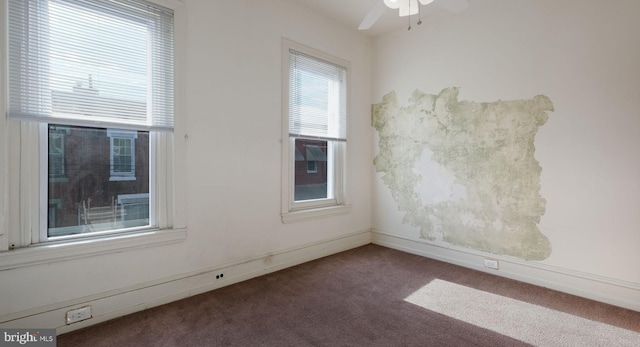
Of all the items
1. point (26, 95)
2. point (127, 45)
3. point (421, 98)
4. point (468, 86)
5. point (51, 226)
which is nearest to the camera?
point (26, 95)

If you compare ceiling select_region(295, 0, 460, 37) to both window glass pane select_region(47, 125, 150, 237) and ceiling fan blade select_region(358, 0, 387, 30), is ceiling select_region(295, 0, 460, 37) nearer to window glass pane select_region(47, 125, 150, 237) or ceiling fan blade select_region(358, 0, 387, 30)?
ceiling fan blade select_region(358, 0, 387, 30)

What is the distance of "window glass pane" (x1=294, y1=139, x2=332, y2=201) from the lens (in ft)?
11.8

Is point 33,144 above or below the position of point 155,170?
above

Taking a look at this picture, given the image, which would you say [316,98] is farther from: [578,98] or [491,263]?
[491,263]

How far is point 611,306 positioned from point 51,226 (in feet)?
14.6

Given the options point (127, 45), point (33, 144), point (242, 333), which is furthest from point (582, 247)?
point (33, 144)

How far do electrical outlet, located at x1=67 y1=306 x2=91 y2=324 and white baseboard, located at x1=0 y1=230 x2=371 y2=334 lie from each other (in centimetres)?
2

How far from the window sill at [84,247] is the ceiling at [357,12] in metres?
2.81

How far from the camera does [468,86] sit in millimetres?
3432

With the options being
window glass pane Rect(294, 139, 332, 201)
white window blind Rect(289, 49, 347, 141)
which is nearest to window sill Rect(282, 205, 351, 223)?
window glass pane Rect(294, 139, 332, 201)

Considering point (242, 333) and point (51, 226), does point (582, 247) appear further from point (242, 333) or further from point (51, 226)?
point (51, 226)

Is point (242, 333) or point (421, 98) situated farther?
point (421, 98)

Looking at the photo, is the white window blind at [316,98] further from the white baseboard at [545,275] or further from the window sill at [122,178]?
the white baseboard at [545,275]

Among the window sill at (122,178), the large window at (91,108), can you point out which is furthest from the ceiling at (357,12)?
the window sill at (122,178)
